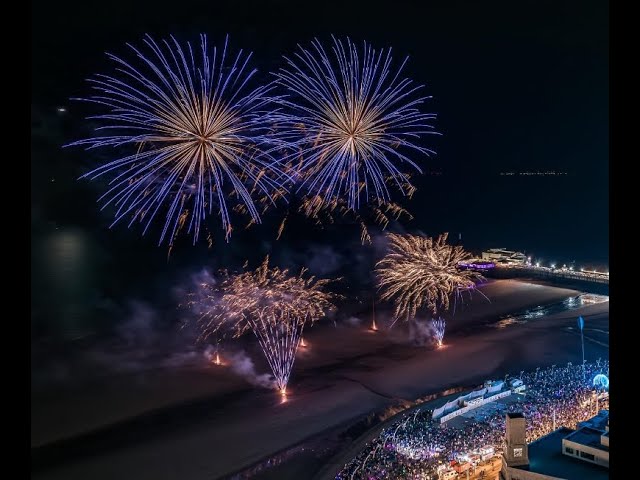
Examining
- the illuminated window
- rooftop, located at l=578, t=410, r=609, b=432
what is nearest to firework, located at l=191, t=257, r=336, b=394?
rooftop, located at l=578, t=410, r=609, b=432

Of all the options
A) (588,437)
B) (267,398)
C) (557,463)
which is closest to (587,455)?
(588,437)

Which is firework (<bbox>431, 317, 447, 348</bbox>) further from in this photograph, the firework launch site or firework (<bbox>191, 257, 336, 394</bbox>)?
firework (<bbox>191, 257, 336, 394</bbox>)

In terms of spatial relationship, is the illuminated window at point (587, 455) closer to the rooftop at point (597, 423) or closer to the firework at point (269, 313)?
the rooftop at point (597, 423)

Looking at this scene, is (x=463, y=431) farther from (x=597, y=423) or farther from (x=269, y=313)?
(x=269, y=313)

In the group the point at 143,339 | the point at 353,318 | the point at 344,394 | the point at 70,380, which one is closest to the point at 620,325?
the point at 344,394

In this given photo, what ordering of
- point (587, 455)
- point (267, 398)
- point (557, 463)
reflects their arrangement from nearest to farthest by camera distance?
point (587, 455) → point (557, 463) → point (267, 398)
